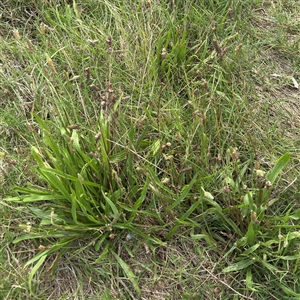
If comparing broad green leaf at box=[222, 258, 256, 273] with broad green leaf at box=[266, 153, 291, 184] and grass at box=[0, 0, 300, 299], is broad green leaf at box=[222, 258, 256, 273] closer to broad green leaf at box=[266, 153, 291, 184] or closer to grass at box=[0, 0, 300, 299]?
grass at box=[0, 0, 300, 299]

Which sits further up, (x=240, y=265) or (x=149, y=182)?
(x=149, y=182)

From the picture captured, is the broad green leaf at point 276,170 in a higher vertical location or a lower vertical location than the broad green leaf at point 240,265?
higher

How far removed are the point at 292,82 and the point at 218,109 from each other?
1.99 feet

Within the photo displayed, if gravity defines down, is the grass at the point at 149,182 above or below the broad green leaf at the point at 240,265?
above

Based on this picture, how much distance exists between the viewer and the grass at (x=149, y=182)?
187cm

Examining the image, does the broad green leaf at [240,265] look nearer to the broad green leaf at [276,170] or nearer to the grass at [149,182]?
the grass at [149,182]

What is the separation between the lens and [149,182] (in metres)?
1.93

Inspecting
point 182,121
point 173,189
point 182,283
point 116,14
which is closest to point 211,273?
point 182,283

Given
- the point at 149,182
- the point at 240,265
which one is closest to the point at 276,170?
the point at 240,265

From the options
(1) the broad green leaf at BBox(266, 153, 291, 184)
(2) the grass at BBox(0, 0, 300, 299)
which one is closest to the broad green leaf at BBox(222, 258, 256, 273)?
(2) the grass at BBox(0, 0, 300, 299)

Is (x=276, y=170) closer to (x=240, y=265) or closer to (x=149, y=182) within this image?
(x=240, y=265)

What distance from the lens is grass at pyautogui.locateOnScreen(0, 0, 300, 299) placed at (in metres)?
1.87

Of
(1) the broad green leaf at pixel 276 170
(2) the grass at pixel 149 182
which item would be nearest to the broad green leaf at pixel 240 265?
(2) the grass at pixel 149 182

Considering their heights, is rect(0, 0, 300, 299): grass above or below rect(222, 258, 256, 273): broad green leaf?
above
